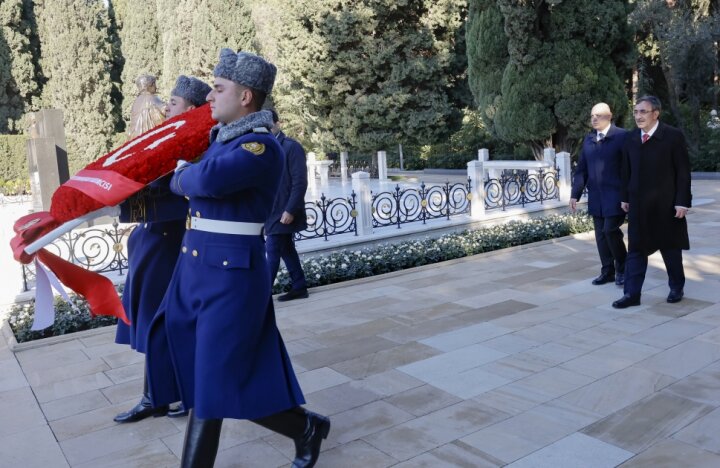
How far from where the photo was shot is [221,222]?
106 inches

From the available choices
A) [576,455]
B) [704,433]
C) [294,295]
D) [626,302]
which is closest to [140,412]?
[576,455]

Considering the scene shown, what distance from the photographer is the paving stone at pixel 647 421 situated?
10.9ft

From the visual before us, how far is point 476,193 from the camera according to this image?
10.8 meters

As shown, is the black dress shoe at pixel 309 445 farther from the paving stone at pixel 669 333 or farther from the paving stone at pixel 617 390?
the paving stone at pixel 669 333

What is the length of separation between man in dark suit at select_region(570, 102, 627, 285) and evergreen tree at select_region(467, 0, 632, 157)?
31.0 ft

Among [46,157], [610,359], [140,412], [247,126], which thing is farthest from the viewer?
[46,157]

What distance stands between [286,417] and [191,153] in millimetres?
1297

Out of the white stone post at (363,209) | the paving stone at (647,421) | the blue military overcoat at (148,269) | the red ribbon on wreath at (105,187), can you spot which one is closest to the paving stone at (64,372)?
the blue military overcoat at (148,269)

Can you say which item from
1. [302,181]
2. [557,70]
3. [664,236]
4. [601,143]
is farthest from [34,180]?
[557,70]

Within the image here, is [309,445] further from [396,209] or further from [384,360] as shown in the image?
[396,209]

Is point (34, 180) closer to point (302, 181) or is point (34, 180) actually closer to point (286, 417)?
point (302, 181)

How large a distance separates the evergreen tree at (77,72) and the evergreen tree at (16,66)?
617 millimetres

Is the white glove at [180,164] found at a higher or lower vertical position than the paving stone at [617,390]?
higher

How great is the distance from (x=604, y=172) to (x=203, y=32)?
21844mm
